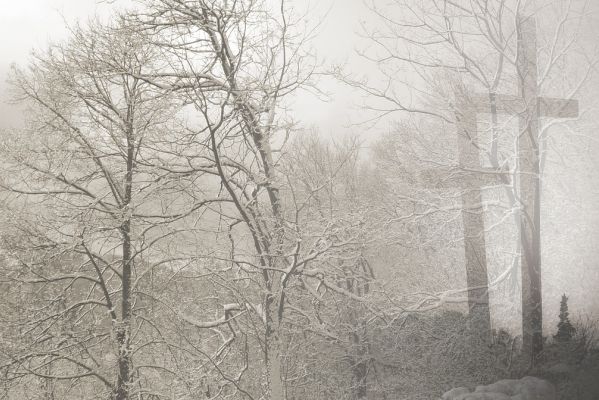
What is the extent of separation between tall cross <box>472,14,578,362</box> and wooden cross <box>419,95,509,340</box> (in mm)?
698

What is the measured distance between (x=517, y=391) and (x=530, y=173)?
224 centimetres

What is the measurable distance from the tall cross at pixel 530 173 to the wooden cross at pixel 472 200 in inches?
27.5

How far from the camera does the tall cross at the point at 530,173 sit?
4.48m

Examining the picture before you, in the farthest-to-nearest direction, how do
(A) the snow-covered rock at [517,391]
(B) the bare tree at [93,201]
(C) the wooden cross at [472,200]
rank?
(C) the wooden cross at [472,200] → (B) the bare tree at [93,201] → (A) the snow-covered rock at [517,391]

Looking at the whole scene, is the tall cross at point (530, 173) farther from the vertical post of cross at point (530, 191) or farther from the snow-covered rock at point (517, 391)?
the snow-covered rock at point (517, 391)

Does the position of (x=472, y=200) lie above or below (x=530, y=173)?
below

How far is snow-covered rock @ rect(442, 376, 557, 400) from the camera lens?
381 centimetres

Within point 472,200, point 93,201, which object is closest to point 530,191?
point 472,200

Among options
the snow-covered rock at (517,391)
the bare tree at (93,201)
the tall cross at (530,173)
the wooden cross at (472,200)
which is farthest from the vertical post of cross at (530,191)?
the bare tree at (93,201)

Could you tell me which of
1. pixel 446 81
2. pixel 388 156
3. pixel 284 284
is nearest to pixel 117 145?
pixel 284 284

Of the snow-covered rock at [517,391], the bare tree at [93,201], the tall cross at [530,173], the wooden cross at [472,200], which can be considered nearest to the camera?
the snow-covered rock at [517,391]

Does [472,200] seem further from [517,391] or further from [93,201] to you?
[93,201]

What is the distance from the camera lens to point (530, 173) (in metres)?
4.77

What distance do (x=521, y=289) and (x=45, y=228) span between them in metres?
5.53
